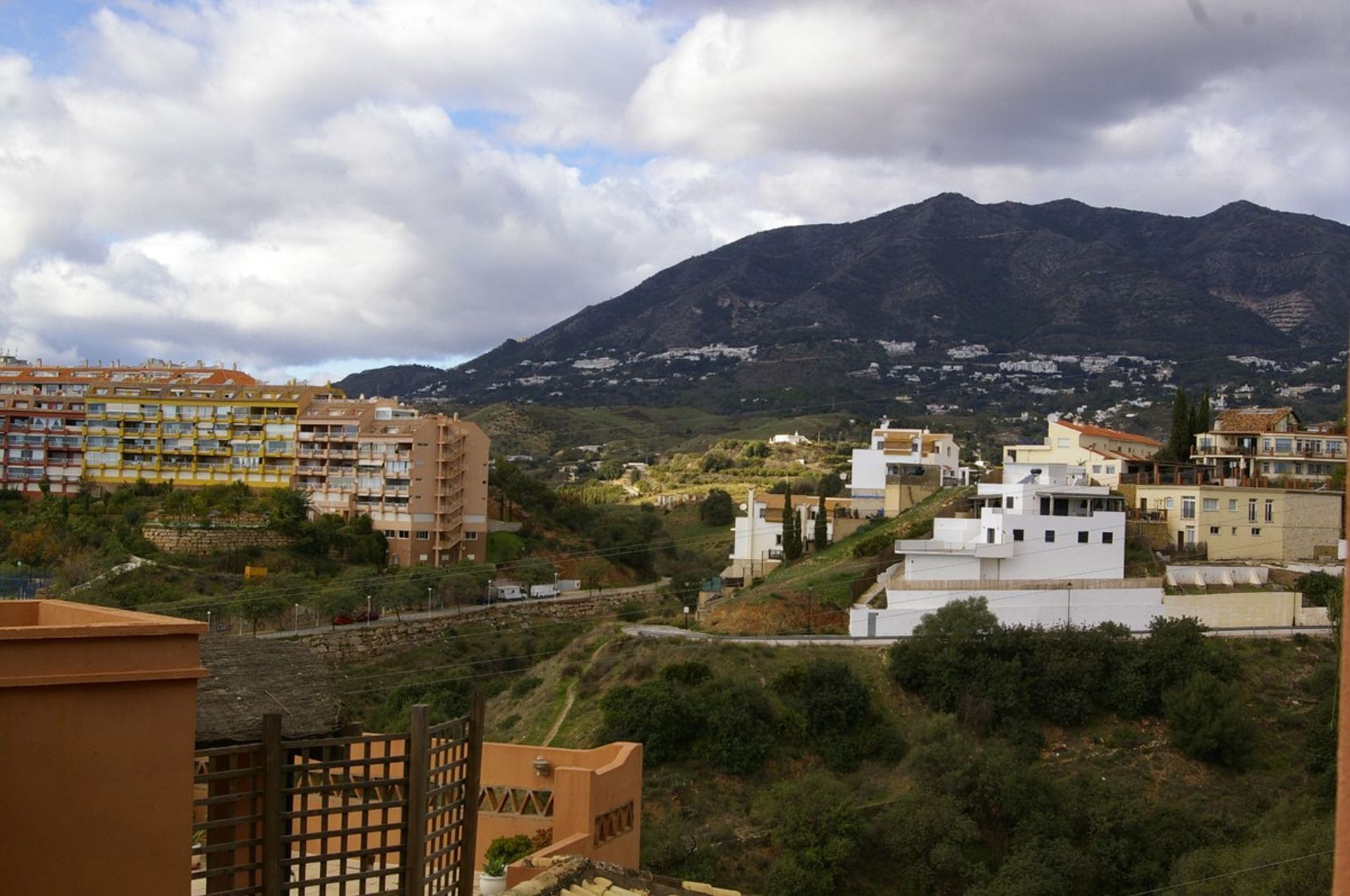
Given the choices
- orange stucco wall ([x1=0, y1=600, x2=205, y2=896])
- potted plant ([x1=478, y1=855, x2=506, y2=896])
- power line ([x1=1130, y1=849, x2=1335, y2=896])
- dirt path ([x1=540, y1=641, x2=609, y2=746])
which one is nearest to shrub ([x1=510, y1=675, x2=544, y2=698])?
dirt path ([x1=540, y1=641, x2=609, y2=746])

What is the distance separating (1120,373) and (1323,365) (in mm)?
16354

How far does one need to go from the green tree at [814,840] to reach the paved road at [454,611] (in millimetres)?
15833

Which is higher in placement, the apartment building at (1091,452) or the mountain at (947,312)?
the mountain at (947,312)

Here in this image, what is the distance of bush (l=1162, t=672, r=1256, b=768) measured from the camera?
88.3 feet

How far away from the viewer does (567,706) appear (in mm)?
29953

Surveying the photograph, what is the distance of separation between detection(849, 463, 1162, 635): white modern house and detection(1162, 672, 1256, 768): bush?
147 inches

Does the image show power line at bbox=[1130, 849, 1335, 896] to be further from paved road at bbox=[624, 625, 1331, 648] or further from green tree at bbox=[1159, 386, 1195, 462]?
green tree at bbox=[1159, 386, 1195, 462]

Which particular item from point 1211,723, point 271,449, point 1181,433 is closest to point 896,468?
point 1181,433

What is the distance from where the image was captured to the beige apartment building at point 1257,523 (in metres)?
35.2

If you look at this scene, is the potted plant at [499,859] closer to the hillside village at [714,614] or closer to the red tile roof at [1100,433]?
the hillside village at [714,614]

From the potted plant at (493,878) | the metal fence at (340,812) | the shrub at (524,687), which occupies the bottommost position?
the shrub at (524,687)

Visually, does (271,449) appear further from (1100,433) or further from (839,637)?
(1100,433)

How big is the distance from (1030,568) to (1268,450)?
12.1 m

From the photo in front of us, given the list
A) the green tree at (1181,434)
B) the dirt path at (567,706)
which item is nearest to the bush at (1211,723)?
the dirt path at (567,706)
